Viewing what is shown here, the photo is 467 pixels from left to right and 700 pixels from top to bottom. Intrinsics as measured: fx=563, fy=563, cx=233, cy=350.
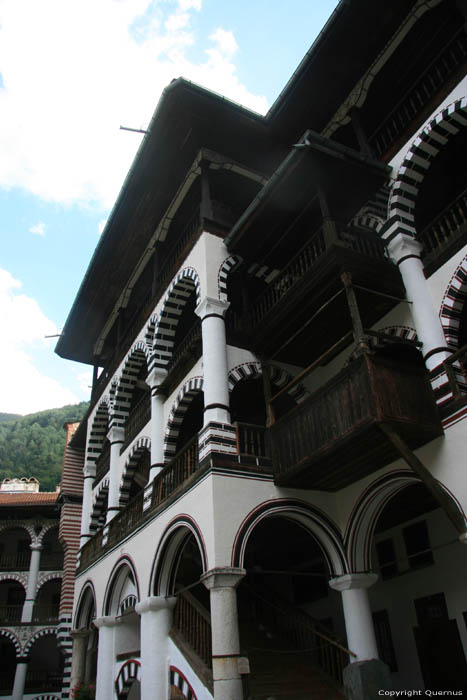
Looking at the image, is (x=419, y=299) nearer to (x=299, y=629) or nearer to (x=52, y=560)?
(x=299, y=629)

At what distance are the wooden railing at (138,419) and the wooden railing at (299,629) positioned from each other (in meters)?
4.26

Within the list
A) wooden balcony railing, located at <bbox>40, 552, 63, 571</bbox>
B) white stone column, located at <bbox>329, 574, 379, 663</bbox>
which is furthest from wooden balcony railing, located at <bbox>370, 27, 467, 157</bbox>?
wooden balcony railing, located at <bbox>40, 552, 63, 571</bbox>

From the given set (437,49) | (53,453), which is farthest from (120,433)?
(53,453)

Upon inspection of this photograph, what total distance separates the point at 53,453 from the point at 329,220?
53.0 meters

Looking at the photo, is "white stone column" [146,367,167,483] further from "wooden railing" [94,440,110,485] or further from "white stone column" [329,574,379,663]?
"wooden railing" [94,440,110,485]

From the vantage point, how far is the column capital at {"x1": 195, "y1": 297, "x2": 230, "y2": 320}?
31.4ft

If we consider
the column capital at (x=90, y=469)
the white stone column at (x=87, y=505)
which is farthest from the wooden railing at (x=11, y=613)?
the column capital at (x=90, y=469)

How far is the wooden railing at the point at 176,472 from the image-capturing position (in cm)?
912

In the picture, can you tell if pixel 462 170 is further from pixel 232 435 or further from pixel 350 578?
pixel 350 578

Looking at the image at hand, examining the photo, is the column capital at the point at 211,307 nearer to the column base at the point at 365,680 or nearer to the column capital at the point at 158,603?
the column capital at the point at 158,603

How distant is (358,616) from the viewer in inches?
312

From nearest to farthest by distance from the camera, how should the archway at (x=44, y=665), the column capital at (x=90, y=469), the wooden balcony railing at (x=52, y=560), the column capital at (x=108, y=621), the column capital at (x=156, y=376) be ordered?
the column capital at (x=156, y=376) → the column capital at (x=108, y=621) → the column capital at (x=90, y=469) → the archway at (x=44, y=665) → the wooden balcony railing at (x=52, y=560)

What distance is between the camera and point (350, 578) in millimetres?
8086

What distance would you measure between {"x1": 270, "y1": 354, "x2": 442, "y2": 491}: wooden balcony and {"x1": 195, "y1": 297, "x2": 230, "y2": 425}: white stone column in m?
1.07
